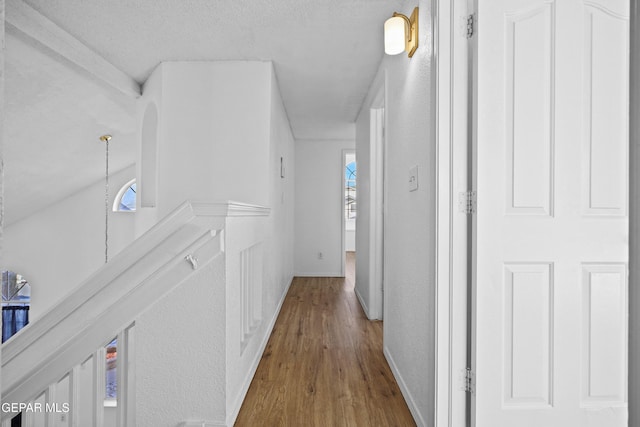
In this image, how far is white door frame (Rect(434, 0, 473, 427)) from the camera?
147 cm

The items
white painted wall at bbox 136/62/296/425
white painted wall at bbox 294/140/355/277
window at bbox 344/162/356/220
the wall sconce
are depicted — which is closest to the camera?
the wall sconce

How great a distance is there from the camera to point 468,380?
146cm

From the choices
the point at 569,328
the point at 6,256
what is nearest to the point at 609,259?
the point at 569,328

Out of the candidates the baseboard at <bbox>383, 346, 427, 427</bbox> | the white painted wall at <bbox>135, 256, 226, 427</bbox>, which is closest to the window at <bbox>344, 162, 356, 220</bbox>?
the baseboard at <bbox>383, 346, 427, 427</bbox>

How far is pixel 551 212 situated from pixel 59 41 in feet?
10.3

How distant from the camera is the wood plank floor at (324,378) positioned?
5.89ft

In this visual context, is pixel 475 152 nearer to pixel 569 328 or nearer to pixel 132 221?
pixel 569 328

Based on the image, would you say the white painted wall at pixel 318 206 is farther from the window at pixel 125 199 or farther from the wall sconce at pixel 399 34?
the wall sconce at pixel 399 34

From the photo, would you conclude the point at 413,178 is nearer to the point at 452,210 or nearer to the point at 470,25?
the point at 452,210

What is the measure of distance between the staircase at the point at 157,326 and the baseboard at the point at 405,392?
86cm

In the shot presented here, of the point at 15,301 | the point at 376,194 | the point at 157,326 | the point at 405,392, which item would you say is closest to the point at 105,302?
the point at 157,326

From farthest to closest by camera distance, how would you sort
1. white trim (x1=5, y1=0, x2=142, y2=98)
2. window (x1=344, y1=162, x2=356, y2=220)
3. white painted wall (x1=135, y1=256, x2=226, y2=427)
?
window (x1=344, y1=162, x2=356, y2=220)
white trim (x1=5, y1=0, x2=142, y2=98)
white painted wall (x1=135, y1=256, x2=226, y2=427)

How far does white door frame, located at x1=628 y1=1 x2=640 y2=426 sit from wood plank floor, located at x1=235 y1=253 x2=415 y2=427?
1.49m

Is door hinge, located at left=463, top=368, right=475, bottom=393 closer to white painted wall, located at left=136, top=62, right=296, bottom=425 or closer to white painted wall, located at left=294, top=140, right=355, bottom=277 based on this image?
white painted wall, located at left=136, top=62, right=296, bottom=425
